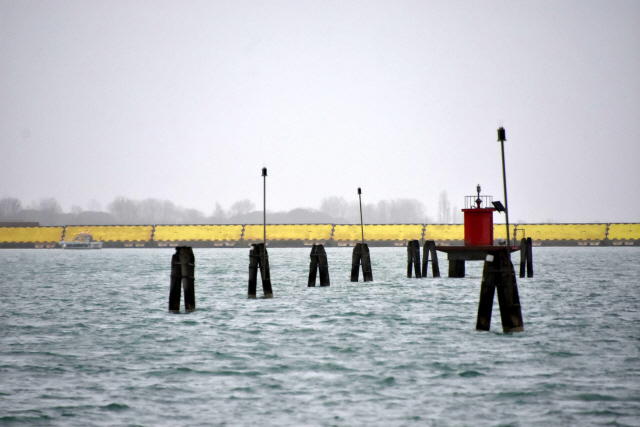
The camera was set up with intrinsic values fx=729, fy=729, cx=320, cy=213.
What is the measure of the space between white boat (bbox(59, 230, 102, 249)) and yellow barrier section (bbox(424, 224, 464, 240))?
121 ft

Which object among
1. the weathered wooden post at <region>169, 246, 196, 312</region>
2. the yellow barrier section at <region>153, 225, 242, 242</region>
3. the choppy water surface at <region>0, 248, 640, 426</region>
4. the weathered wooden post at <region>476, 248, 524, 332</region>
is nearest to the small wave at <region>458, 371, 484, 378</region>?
the choppy water surface at <region>0, 248, 640, 426</region>

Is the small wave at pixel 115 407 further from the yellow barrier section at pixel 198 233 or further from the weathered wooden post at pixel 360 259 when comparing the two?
the yellow barrier section at pixel 198 233

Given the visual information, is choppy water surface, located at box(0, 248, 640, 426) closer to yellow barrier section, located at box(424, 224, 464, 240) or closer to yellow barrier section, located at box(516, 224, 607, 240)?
yellow barrier section, located at box(424, 224, 464, 240)

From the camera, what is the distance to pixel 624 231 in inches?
3095

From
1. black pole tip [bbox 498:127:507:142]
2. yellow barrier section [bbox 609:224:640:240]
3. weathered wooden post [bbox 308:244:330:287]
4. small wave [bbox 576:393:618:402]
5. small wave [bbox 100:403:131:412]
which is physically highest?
black pole tip [bbox 498:127:507:142]

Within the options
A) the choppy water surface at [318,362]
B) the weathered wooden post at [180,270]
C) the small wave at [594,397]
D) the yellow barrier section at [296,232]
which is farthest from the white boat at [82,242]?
the small wave at [594,397]

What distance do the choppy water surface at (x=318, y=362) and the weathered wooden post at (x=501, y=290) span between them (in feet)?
1.26

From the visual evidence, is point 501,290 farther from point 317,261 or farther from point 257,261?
point 317,261

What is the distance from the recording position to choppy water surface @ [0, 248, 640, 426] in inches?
374

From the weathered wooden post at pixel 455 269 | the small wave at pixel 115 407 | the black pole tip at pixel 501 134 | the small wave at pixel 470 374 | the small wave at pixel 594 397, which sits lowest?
the small wave at pixel 594 397

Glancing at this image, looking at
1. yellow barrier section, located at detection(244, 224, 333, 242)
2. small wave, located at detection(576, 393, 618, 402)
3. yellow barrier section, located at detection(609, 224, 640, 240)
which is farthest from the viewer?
yellow barrier section, located at detection(244, 224, 333, 242)

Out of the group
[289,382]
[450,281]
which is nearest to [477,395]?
[289,382]

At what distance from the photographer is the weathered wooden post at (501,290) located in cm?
1495

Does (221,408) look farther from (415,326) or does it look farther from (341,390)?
(415,326)
